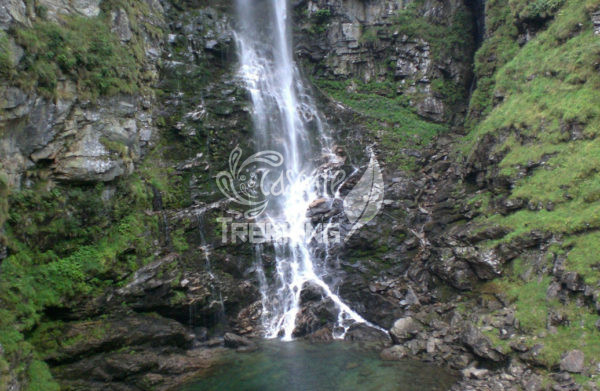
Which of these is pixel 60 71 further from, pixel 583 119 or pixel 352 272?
pixel 583 119

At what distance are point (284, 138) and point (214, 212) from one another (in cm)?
624

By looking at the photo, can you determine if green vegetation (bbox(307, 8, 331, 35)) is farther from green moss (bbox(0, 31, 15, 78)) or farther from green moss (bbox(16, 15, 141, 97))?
green moss (bbox(0, 31, 15, 78))

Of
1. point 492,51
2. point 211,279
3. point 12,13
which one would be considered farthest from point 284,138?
point 12,13

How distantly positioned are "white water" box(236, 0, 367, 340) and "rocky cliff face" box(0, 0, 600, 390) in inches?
28.0

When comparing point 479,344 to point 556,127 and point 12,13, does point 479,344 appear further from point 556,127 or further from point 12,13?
point 12,13

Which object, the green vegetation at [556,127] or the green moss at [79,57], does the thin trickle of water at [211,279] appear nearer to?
the green moss at [79,57]

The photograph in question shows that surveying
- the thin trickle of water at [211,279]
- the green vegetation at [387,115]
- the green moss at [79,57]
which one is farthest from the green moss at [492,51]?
the green moss at [79,57]

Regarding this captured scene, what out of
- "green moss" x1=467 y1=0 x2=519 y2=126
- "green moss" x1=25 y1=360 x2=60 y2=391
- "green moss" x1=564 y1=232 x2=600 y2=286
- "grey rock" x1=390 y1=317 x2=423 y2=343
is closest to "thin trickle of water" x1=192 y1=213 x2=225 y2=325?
"green moss" x1=25 y1=360 x2=60 y2=391

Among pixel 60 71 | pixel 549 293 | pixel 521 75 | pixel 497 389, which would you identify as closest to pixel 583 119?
pixel 521 75

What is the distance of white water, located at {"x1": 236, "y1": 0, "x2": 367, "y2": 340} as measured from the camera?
1543cm

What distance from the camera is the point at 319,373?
11383mm

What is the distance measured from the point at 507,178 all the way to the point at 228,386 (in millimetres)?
12050

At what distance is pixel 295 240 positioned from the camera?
17109 mm

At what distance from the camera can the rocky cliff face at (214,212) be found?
10.3 metres
